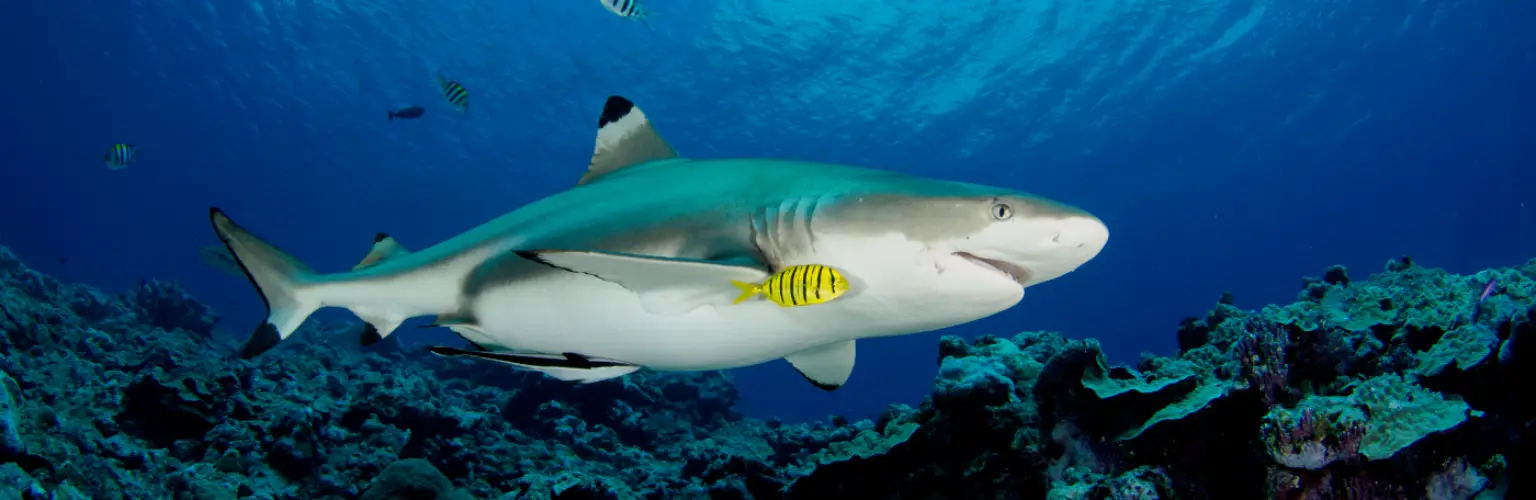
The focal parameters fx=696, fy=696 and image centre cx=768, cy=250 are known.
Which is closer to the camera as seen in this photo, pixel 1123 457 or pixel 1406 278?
pixel 1123 457

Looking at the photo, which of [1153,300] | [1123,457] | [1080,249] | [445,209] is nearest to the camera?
[1080,249]

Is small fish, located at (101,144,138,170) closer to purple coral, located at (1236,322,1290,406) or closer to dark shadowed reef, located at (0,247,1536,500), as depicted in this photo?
dark shadowed reef, located at (0,247,1536,500)

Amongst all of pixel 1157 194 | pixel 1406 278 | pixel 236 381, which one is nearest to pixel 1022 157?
pixel 1157 194

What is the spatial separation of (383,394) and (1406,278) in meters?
9.99

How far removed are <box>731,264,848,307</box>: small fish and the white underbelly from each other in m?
0.19

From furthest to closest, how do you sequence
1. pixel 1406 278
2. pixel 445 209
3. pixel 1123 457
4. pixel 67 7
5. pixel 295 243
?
pixel 295 243
pixel 445 209
pixel 67 7
pixel 1406 278
pixel 1123 457

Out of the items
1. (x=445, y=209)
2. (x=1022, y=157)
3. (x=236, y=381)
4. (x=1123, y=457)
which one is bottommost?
(x=1123, y=457)

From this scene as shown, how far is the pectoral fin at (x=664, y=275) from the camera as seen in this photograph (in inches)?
81.4

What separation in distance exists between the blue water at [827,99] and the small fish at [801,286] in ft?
104

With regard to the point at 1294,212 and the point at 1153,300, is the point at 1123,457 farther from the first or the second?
the point at 1153,300

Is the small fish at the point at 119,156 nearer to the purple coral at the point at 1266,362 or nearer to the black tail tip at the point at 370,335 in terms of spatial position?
the black tail tip at the point at 370,335

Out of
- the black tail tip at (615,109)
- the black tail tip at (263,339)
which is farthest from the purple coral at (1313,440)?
Answer: the black tail tip at (263,339)

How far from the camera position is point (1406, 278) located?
5.94 metres

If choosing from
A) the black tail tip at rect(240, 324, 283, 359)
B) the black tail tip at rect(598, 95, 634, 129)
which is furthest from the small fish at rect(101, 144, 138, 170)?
the black tail tip at rect(598, 95, 634, 129)
